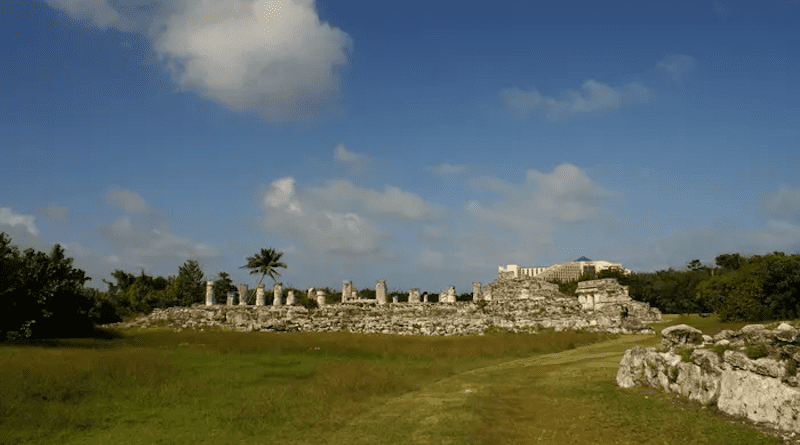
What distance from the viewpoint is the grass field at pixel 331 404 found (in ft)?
28.5

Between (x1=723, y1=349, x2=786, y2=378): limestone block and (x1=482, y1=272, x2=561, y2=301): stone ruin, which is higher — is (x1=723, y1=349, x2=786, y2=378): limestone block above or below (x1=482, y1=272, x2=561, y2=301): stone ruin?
below

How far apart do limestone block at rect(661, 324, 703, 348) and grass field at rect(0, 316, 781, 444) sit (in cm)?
185

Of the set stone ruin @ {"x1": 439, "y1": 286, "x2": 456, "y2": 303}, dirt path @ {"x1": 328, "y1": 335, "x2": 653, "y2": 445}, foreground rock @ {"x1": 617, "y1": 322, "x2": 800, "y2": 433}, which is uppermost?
stone ruin @ {"x1": 439, "y1": 286, "x2": 456, "y2": 303}

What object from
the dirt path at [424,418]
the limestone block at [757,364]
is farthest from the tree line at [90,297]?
the limestone block at [757,364]

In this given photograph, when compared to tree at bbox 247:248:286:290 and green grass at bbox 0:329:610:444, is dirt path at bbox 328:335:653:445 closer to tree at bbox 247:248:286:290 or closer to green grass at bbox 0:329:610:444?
green grass at bbox 0:329:610:444

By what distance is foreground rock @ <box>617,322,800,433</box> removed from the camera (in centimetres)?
786

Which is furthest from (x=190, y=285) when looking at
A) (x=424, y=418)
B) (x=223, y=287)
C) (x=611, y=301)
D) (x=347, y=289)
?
(x=424, y=418)

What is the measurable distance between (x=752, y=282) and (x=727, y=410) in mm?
30388

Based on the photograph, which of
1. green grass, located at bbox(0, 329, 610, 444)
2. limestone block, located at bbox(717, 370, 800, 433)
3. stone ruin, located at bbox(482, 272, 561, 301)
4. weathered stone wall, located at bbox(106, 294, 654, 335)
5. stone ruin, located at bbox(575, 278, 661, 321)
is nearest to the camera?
limestone block, located at bbox(717, 370, 800, 433)

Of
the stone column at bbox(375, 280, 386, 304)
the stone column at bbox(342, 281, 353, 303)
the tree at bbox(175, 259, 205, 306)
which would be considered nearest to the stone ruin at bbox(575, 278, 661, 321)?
the stone column at bbox(375, 280, 386, 304)

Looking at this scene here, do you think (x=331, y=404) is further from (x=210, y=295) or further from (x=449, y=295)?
(x=210, y=295)

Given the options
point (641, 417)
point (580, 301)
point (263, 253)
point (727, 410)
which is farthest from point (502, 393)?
point (263, 253)

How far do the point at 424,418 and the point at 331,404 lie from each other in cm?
258

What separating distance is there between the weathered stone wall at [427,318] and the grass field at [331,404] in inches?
436
